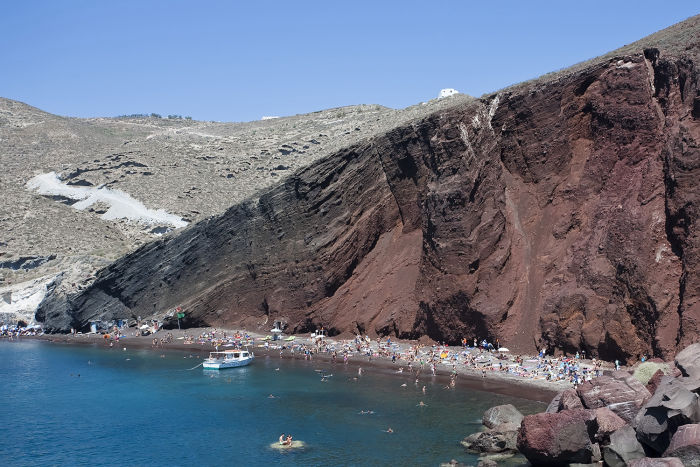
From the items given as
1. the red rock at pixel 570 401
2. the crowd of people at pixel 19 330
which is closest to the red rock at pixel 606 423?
the red rock at pixel 570 401

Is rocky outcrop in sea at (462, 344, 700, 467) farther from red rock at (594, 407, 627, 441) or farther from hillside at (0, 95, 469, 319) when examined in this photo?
hillside at (0, 95, 469, 319)

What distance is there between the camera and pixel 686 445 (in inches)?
852

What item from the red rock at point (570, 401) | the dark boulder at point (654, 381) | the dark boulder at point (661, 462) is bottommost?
the dark boulder at point (661, 462)

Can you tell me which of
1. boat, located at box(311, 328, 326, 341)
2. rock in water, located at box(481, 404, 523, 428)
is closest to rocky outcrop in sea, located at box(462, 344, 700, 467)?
rock in water, located at box(481, 404, 523, 428)

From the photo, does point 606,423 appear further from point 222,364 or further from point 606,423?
point 222,364

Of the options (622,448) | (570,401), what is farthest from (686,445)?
(570,401)

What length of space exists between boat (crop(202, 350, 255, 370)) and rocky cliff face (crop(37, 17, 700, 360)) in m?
7.49

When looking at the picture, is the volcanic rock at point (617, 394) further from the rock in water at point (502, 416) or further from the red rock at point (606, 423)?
the rock in water at point (502, 416)

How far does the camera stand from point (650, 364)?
29.7m

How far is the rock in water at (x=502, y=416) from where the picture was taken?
31609 mm

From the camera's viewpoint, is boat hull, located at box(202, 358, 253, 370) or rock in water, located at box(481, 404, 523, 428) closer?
rock in water, located at box(481, 404, 523, 428)

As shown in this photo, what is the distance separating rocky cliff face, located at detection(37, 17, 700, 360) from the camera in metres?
39.9

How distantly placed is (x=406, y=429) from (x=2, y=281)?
226ft

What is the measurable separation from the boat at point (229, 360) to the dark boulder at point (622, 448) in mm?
34092
